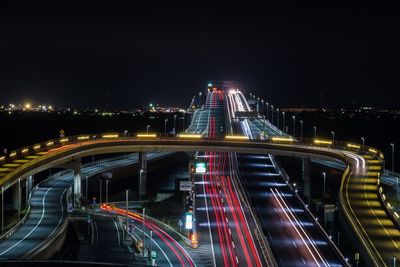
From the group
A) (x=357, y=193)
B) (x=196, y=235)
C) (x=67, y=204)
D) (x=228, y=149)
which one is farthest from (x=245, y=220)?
(x=228, y=149)

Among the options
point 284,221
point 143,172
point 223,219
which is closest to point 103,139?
point 143,172

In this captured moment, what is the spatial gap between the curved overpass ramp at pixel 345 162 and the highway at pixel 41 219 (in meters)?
3.81

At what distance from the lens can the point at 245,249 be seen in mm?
42312

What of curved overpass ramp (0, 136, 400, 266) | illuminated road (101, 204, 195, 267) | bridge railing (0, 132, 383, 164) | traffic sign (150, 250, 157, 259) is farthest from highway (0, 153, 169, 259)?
traffic sign (150, 250, 157, 259)

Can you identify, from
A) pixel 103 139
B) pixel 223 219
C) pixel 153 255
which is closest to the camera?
pixel 153 255

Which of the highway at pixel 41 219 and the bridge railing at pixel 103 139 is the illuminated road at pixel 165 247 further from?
the bridge railing at pixel 103 139

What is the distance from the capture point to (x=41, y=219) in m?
52.4

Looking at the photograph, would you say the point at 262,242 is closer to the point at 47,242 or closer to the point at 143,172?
the point at 47,242

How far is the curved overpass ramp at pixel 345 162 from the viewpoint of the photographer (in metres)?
41.7

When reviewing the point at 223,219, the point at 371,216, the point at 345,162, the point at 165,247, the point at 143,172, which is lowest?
the point at 165,247

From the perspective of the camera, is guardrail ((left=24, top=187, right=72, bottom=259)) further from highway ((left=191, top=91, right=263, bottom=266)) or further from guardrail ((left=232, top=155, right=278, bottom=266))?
guardrail ((left=232, top=155, right=278, bottom=266))

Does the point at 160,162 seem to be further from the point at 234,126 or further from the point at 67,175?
the point at 234,126

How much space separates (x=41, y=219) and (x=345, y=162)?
35049 mm

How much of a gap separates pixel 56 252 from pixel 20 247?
4.28m
